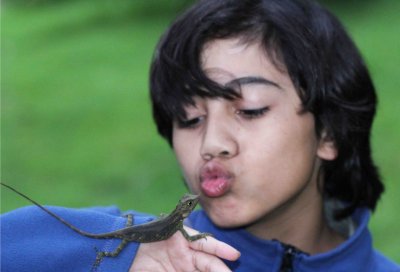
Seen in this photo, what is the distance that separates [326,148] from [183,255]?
118 centimetres

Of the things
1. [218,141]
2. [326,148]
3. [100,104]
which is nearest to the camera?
[218,141]

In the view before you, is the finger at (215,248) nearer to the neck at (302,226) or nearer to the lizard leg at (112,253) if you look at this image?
the lizard leg at (112,253)

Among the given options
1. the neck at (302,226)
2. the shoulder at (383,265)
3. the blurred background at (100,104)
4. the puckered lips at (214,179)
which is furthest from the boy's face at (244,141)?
the blurred background at (100,104)

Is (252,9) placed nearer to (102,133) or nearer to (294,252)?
(294,252)

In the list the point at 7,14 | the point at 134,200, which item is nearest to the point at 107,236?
the point at 134,200

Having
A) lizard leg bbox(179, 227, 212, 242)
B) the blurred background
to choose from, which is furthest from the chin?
the blurred background

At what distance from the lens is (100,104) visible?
8.83 metres

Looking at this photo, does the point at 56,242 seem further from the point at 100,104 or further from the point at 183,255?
the point at 100,104

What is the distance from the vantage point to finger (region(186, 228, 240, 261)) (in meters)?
2.25

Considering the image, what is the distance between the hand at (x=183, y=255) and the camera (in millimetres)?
2277

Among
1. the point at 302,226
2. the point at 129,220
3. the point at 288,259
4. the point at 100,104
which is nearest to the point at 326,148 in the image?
the point at 302,226

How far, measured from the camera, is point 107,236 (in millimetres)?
2479

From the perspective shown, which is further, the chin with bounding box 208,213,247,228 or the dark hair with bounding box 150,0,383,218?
the dark hair with bounding box 150,0,383,218

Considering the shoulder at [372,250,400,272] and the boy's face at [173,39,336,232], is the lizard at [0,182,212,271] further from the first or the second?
the shoulder at [372,250,400,272]
